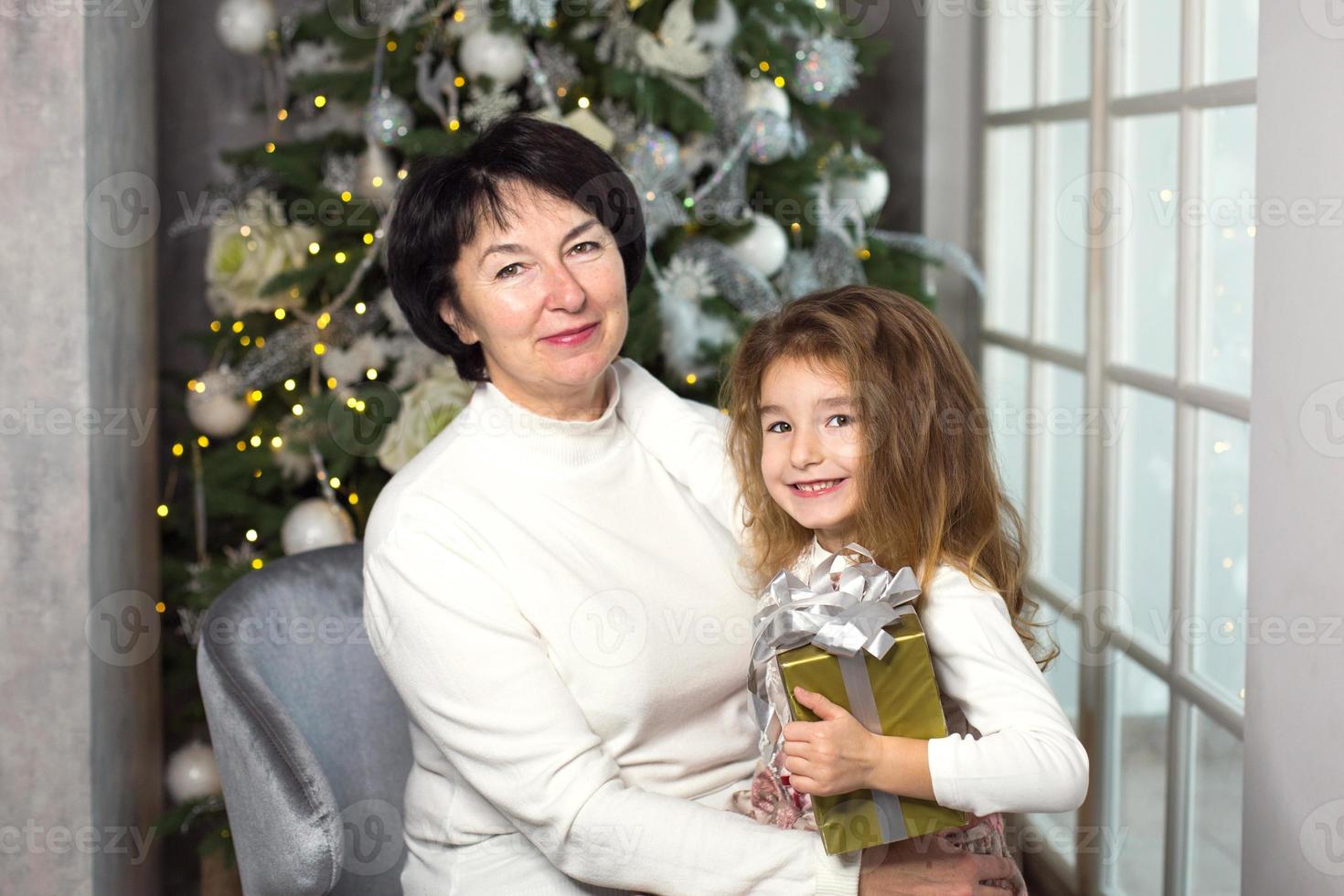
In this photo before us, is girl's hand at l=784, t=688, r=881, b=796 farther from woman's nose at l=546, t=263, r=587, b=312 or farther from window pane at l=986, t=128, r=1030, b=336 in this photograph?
window pane at l=986, t=128, r=1030, b=336

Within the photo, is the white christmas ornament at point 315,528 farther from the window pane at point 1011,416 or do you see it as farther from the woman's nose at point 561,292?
the window pane at point 1011,416

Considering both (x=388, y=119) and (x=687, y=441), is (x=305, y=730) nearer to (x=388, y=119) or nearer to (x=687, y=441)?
(x=687, y=441)

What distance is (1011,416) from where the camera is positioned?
122 inches

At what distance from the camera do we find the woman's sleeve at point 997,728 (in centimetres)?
135

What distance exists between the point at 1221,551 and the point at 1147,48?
89 cm

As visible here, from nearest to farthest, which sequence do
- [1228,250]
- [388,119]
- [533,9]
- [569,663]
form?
[569,663]
[1228,250]
[533,9]
[388,119]

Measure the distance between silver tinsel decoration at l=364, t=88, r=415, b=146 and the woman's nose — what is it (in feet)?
3.80

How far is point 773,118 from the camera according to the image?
9.19 ft

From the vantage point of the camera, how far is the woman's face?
1.69m

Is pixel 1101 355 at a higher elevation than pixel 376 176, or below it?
below

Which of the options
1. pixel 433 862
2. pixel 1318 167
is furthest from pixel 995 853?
pixel 1318 167

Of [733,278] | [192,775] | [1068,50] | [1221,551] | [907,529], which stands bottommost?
[192,775]

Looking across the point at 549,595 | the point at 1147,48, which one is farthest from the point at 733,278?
the point at 549,595

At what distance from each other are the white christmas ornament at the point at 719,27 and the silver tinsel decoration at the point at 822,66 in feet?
0.89
